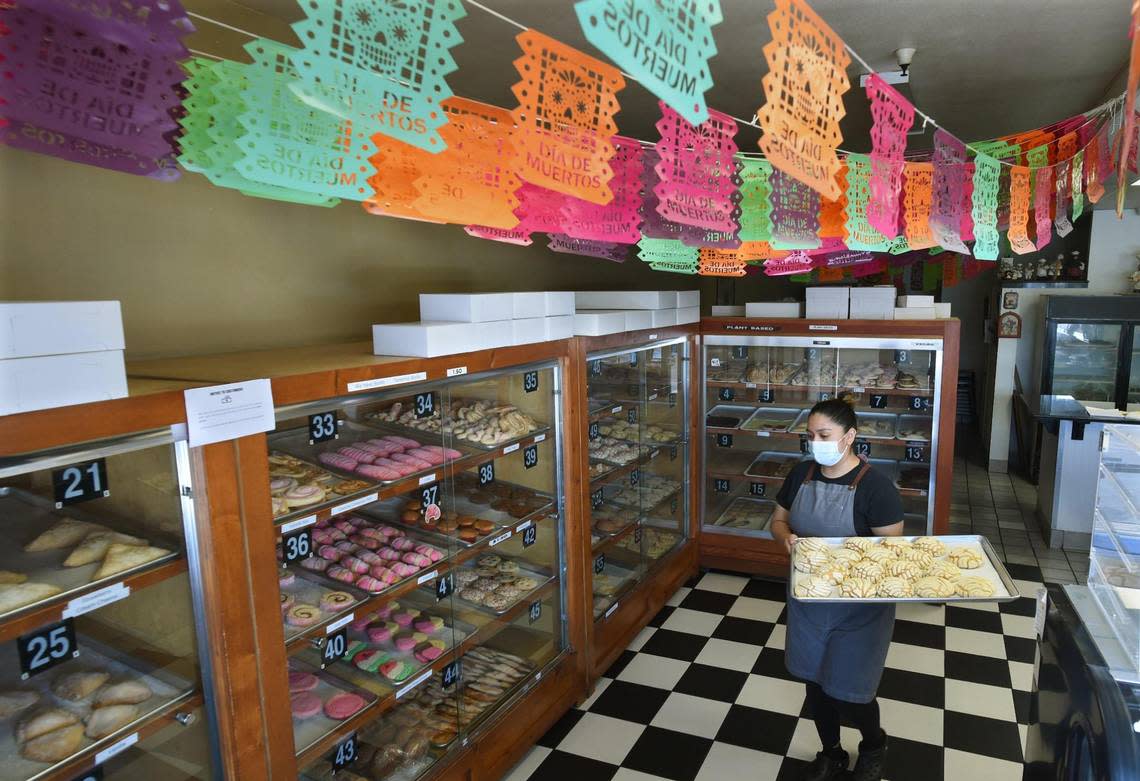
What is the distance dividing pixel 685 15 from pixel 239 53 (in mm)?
2094

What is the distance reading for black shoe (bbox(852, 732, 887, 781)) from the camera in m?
2.84

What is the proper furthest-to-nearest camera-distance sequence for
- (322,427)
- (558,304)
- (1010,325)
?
(1010,325) < (558,304) < (322,427)

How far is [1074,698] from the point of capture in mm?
1751

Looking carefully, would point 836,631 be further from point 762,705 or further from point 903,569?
point 762,705

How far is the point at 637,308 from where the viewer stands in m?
4.37

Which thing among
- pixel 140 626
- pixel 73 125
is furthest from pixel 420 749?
pixel 73 125

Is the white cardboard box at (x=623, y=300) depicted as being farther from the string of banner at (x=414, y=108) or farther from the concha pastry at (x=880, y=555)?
the concha pastry at (x=880, y=555)

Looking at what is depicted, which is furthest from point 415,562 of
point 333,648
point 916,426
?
point 916,426

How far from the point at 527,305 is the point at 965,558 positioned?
206cm

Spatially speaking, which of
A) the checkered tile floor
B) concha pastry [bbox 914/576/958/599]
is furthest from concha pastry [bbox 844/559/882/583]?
the checkered tile floor

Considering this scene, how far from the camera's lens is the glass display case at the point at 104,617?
158 centimetres

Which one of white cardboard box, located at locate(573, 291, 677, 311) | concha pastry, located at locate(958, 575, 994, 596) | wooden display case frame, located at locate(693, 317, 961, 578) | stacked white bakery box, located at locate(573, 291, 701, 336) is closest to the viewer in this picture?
concha pastry, located at locate(958, 575, 994, 596)

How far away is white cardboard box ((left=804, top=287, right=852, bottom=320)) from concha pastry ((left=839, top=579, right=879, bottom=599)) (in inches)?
103

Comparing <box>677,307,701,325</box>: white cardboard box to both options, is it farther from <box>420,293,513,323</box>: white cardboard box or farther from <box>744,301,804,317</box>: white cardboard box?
<box>420,293,513,323</box>: white cardboard box
